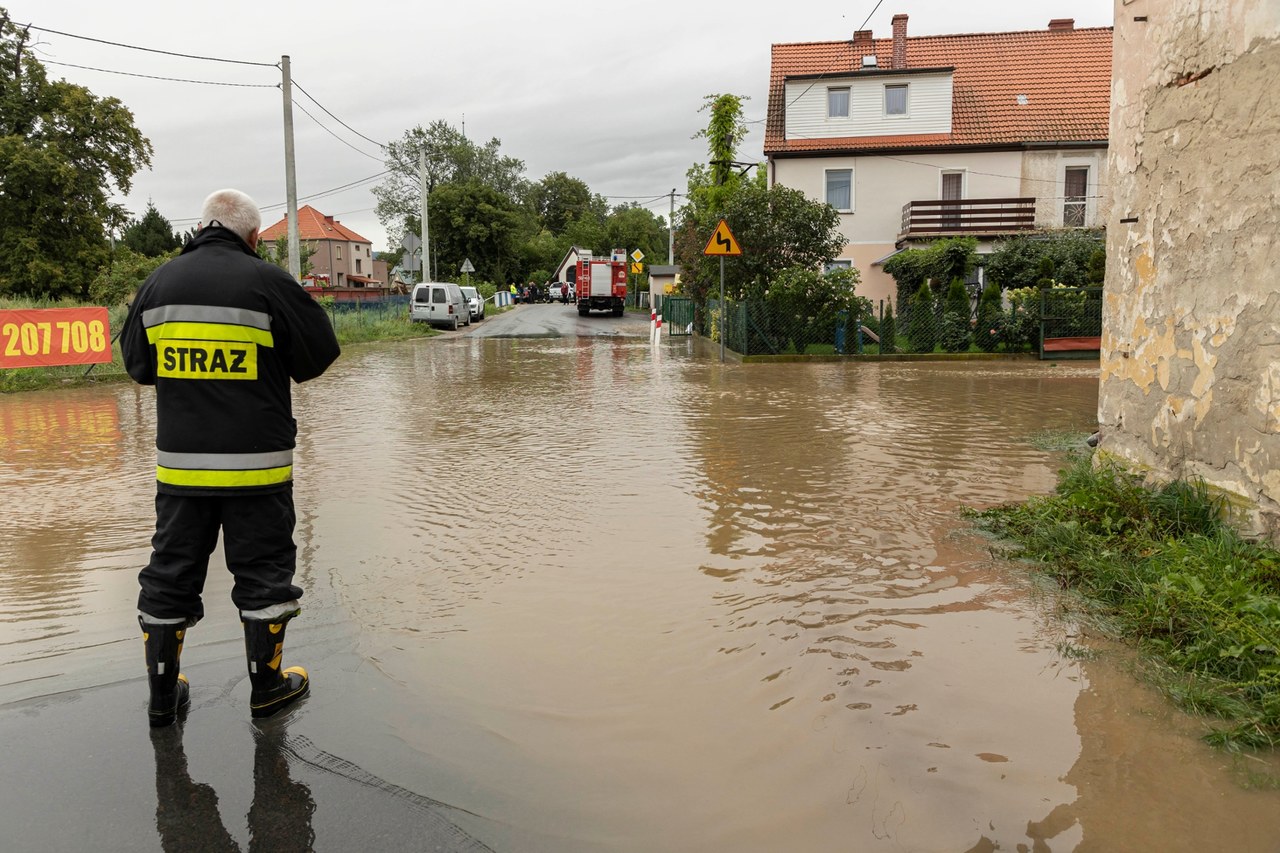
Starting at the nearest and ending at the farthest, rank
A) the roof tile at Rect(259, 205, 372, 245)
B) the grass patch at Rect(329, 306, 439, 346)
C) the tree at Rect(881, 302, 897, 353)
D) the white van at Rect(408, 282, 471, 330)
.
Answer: the tree at Rect(881, 302, 897, 353), the grass patch at Rect(329, 306, 439, 346), the white van at Rect(408, 282, 471, 330), the roof tile at Rect(259, 205, 372, 245)

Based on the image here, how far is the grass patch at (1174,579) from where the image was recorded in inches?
150

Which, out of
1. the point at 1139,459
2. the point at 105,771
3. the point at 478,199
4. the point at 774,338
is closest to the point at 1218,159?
the point at 1139,459

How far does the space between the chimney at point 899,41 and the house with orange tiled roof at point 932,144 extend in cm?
3

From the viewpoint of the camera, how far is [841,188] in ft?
109

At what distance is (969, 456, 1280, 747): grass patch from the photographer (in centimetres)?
382

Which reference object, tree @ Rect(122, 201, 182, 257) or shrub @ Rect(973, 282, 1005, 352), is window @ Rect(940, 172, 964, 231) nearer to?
shrub @ Rect(973, 282, 1005, 352)

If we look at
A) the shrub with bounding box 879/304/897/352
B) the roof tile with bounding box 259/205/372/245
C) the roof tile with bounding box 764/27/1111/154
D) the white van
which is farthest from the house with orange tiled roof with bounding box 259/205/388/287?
the shrub with bounding box 879/304/897/352

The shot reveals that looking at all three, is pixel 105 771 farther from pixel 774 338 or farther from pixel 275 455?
pixel 774 338

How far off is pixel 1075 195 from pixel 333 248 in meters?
→ 74.6

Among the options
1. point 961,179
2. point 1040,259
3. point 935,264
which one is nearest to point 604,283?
point 961,179

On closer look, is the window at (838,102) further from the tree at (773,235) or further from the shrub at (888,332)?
the shrub at (888,332)

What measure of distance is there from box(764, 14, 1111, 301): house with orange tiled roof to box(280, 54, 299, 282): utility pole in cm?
1560

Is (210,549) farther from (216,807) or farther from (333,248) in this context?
(333,248)

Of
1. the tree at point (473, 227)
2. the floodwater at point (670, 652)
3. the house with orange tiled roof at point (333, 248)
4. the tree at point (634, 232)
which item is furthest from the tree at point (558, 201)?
the floodwater at point (670, 652)
